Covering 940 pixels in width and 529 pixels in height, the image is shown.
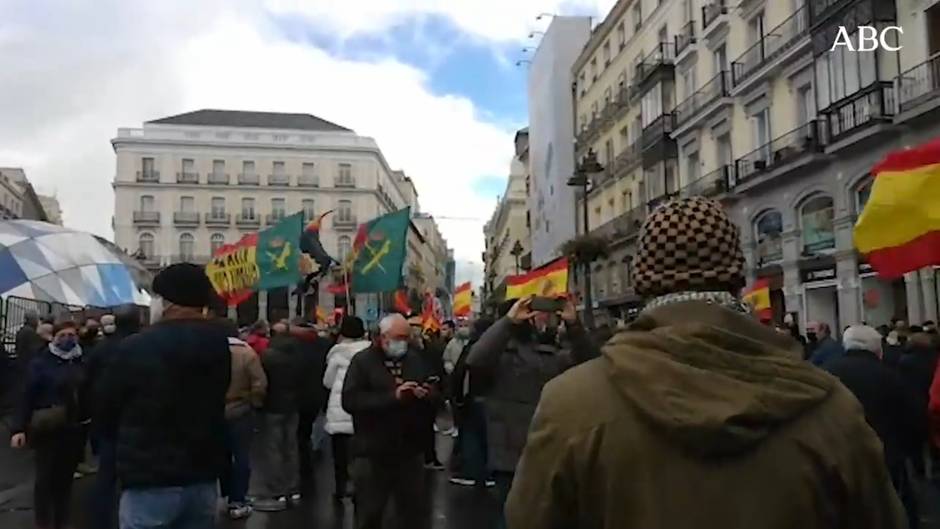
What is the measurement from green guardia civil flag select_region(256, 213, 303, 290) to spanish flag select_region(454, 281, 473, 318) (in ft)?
39.1

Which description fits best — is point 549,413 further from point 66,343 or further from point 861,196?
point 861,196

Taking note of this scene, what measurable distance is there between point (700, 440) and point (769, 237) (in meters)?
26.7

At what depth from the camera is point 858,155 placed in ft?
70.3

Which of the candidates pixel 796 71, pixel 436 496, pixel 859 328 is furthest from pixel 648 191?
pixel 859 328

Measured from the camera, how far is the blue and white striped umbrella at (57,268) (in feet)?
48.7

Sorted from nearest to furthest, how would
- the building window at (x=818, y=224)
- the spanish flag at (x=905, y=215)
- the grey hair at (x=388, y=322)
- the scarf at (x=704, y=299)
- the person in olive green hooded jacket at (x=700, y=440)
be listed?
the person in olive green hooded jacket at (x=700, y=440), the scarf at (x=704, y=299), the grey hair at (x=388, y=322), the spanish flag at (x=905, y=215), the building window at (x=818, y=224)

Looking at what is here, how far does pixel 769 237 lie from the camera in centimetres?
2691

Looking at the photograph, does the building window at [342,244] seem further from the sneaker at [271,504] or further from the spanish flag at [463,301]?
the sneaker at [271,504]

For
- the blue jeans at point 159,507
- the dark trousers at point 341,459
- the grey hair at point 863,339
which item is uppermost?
the grey hair at point 863,339

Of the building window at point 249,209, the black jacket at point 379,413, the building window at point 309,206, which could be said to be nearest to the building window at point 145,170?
the building window at point 249,209

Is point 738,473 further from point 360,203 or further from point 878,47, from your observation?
point 360,203

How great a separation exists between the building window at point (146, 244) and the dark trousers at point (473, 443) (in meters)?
76.4

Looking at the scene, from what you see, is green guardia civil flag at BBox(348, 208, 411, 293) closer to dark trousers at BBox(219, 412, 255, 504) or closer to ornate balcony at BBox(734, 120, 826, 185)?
dark trousers at BBox(219, 412, 255, 504)

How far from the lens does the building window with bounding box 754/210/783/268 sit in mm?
26141
